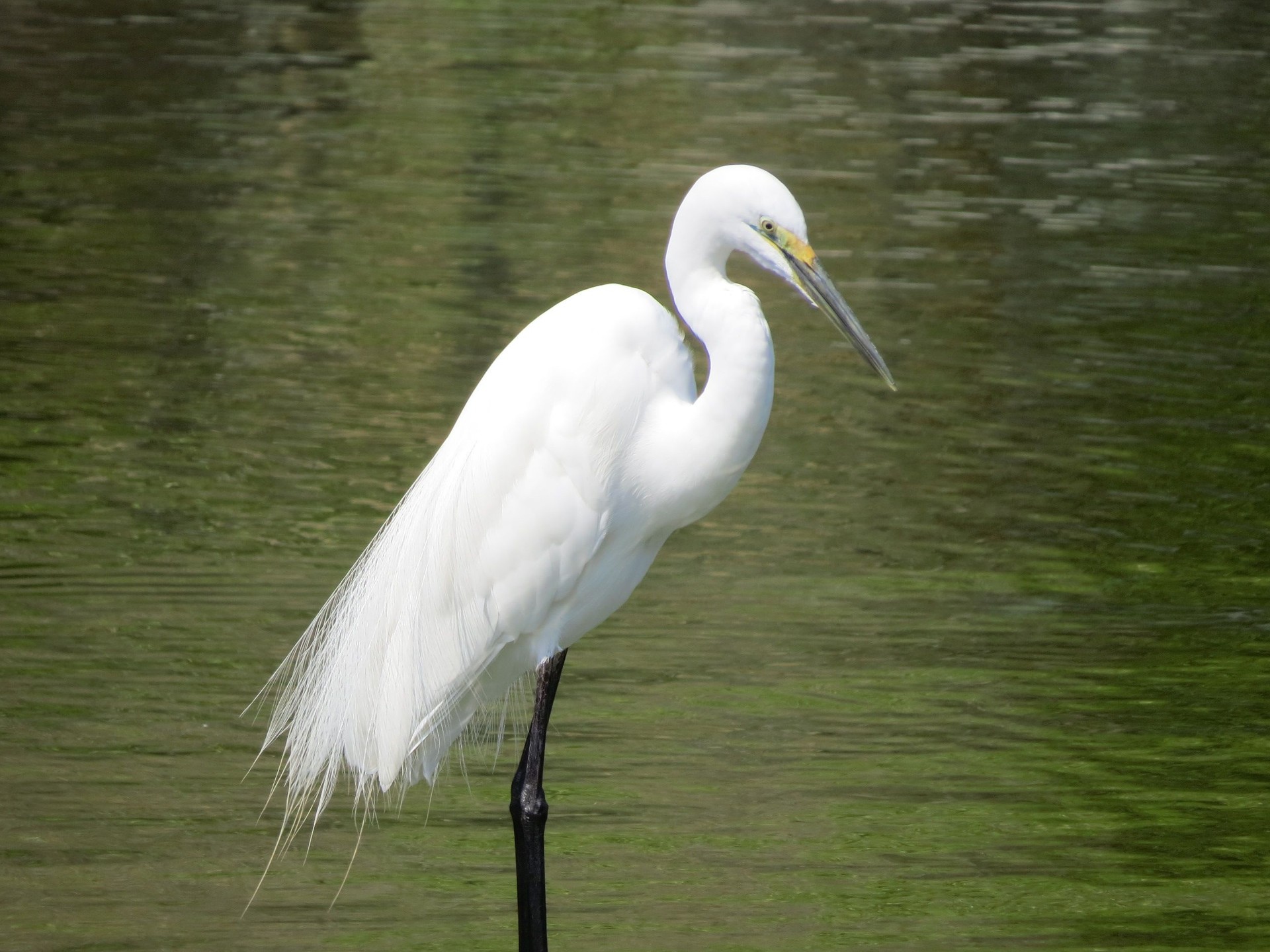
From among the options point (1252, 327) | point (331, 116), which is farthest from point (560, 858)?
point (331, 116)

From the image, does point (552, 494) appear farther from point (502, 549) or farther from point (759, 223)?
point (759, 223)

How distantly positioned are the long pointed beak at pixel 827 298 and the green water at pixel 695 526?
4.24ft

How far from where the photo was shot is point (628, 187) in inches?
489

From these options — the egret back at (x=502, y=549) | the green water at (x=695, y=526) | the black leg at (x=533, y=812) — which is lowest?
the green water at (x=695, y=526)

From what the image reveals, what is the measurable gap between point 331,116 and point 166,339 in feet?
19.3

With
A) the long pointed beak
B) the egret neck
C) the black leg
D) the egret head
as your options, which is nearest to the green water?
the black leg

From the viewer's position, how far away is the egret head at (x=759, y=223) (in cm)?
371

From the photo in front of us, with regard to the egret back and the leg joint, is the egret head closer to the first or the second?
the egret back

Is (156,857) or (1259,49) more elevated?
(156,857)

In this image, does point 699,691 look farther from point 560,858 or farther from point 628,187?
point 628,187

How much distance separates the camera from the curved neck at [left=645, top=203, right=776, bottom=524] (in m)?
3.78

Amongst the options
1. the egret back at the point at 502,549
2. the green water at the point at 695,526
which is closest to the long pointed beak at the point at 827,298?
the egret back at the point at 502,549

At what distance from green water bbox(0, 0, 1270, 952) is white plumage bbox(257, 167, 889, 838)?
508 millimetres

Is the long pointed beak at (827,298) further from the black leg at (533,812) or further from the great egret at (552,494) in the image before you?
the black leg at (533,812)
